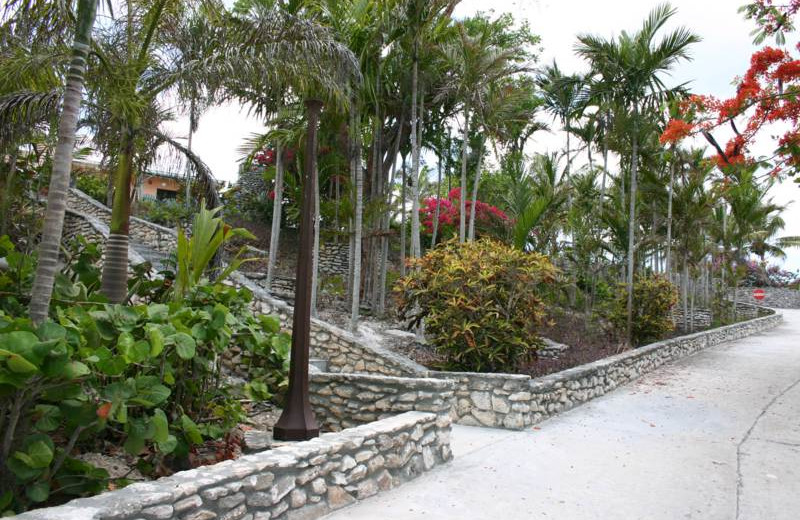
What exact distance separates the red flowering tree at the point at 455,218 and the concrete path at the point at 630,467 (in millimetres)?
6964

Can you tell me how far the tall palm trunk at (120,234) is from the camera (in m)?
6.34

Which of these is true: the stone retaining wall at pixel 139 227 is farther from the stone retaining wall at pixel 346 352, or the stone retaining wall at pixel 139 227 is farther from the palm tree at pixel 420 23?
the palm tree at pixel 420 23

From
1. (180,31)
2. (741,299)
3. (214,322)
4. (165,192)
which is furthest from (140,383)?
(741,299)

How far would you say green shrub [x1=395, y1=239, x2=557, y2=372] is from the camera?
750cm

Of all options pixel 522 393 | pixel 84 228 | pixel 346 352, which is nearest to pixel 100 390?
pixel 522 393

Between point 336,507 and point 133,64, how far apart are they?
4.67 metres

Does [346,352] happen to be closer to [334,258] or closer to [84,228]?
[84,228]

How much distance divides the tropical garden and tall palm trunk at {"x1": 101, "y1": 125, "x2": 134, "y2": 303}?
0.02 meters

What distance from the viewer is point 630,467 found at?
5195mm

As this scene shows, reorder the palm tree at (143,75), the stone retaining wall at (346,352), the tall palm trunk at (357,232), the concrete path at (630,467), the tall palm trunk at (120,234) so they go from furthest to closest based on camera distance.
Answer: the tall palm trunk at (357,232)
the stone retaining wall at (346,352)
the tall palm trunk at (120,234)
the palm tree at (143,75)
the concrete path at (630,467)

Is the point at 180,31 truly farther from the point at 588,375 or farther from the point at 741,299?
the point at 741,299

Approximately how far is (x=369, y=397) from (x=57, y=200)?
10.2 feet

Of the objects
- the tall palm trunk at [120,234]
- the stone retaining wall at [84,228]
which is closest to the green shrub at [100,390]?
the tall palm trunk at [120,234]

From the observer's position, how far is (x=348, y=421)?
564cm
